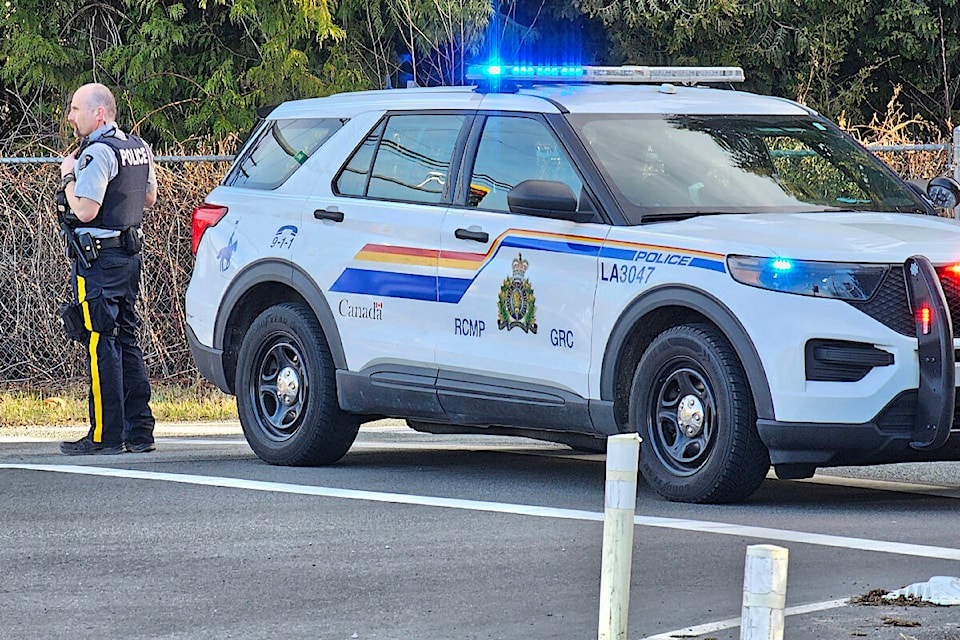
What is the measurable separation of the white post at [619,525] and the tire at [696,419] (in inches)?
130

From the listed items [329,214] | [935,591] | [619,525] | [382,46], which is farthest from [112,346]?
[382,46]

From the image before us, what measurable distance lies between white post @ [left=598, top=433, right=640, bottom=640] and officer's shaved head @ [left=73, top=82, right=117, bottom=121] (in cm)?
629

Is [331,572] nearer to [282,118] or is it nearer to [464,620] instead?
[464,620]

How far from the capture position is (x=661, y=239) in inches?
344

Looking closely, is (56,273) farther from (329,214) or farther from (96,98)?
(329,214)

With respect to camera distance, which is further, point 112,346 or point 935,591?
point 112,346

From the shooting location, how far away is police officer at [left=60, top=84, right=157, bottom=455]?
35.5ft

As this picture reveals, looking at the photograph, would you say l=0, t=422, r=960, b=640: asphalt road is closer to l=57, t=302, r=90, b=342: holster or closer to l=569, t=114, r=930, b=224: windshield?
l=57, t=302, r=90, b=342: holster

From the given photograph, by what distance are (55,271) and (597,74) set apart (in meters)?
5.96

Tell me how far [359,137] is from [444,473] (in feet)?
5.70

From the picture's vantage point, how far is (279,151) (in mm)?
10961

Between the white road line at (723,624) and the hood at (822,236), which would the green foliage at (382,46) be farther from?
the white road line at (723,624)

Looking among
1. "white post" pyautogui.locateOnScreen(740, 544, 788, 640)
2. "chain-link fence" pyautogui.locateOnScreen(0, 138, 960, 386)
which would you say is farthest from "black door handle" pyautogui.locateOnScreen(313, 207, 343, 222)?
"white post" pyautogui.locateOnScreen(740, 544, 788, 640)

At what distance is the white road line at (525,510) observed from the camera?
7.66m
